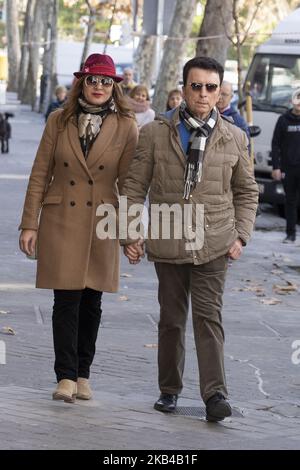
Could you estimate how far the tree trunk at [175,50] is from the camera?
28.6 meters

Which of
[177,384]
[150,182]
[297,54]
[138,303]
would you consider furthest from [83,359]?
[297,54]

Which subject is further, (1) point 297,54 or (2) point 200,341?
(1) point 297,54

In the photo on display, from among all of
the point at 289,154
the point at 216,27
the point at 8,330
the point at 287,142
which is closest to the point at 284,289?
the point at 8,330

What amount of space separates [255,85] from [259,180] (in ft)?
7.32

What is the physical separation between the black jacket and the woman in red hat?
9.97 m

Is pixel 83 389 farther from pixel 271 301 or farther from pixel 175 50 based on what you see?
pixel 175 50

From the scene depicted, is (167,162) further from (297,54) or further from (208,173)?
(297,54)

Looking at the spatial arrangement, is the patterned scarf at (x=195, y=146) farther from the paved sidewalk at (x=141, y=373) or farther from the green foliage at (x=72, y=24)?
the green foliage at (x=72, y=24)

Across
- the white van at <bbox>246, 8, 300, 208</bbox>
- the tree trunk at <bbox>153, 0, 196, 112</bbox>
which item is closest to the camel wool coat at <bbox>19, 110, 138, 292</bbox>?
the white van at <bbox>246, 8, 300, 208</bbox>

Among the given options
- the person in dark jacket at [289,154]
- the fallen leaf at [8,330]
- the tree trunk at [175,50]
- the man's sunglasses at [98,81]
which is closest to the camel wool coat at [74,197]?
the man's sunglasses at [98,81]

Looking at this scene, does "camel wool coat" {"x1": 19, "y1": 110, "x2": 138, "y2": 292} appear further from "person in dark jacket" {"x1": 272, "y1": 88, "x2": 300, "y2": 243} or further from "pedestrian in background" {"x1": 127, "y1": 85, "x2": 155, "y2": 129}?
"person in dark jacket" {"x1": 272, "y1": 88, "x2": 300, "y2": 243}

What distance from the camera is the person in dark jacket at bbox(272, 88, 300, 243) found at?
17422 mm

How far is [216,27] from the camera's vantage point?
22.9m

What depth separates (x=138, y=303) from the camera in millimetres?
11672
